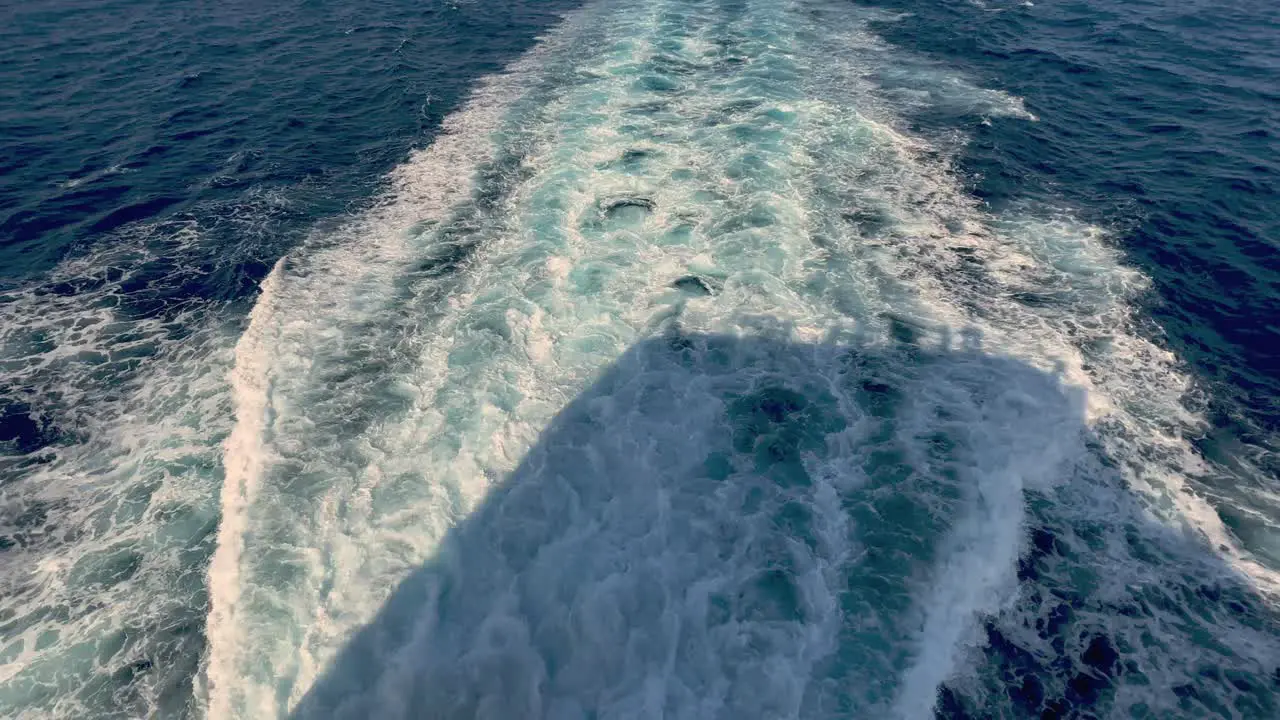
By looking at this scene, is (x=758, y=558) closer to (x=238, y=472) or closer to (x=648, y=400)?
(x=648, y=400)

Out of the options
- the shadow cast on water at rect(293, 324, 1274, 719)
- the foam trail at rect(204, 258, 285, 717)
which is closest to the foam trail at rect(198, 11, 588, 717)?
the foam trail at rect(204, 258, 285, 717)

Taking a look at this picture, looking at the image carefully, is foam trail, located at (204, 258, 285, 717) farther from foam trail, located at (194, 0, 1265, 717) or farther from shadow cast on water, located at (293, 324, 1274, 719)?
shadow cast on water, located at (293, 324, 1274, 719)

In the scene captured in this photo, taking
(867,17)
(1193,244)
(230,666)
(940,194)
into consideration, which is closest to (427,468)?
(230,666)

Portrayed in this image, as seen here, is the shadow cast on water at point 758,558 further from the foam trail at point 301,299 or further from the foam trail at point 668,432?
the foam trail at point 301,299

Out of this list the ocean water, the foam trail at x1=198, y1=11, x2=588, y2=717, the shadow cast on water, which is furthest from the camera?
the foam trail at x1=198, y1=11, x2=588, y2=717

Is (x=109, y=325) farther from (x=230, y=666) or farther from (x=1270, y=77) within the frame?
(x=1270, y=77)

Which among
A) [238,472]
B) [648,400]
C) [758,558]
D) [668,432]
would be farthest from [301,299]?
[758,558]

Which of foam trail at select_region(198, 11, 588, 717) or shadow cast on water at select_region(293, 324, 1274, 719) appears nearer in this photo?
shadow cast on water at select_region(293, 324, 1274, 719)
